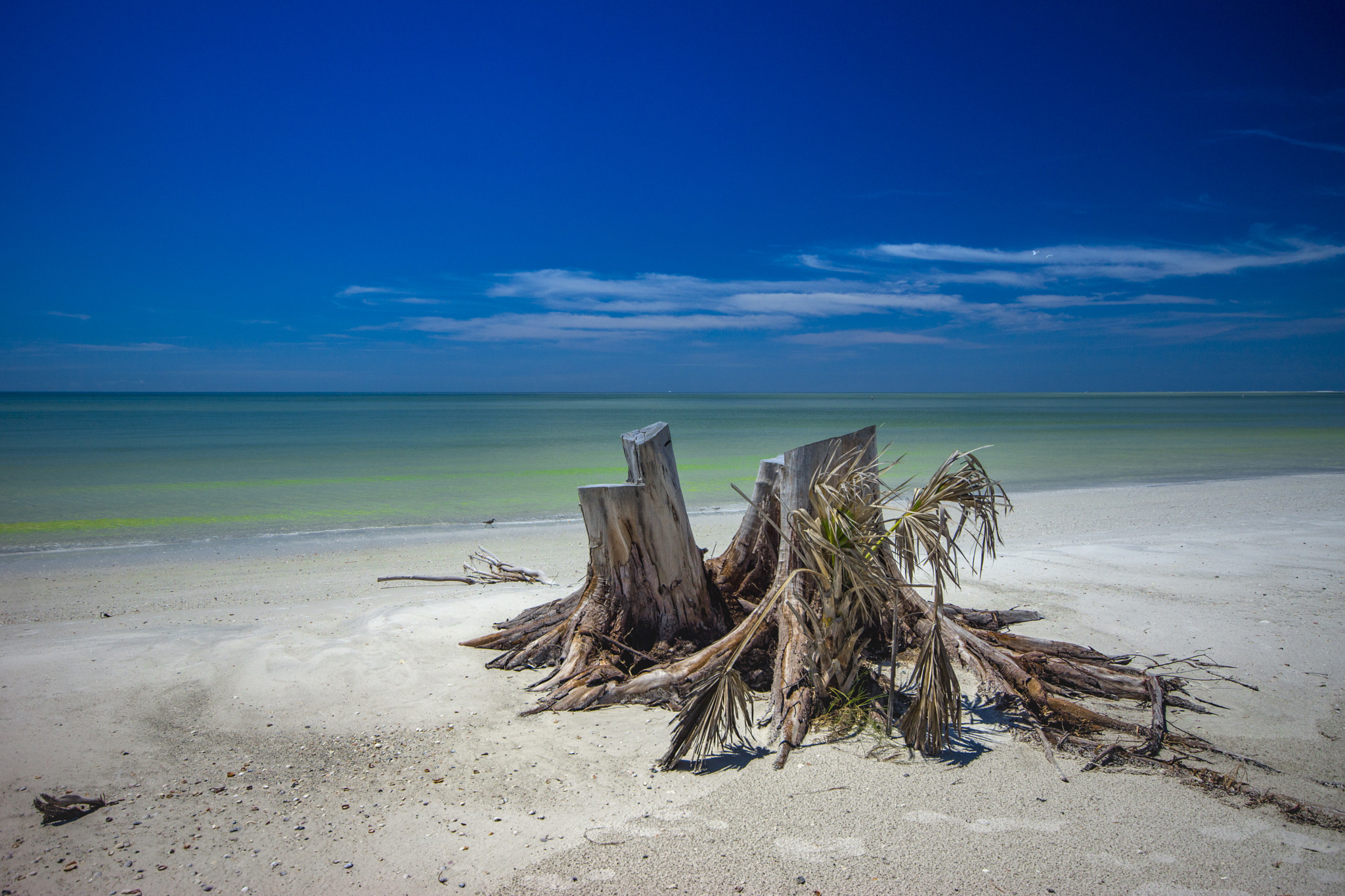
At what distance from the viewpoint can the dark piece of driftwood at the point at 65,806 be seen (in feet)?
10.3

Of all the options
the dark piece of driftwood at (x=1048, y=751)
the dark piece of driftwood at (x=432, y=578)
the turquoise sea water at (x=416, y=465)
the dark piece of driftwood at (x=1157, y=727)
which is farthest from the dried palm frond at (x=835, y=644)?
the turquoise sea water at (x=416, y=465)

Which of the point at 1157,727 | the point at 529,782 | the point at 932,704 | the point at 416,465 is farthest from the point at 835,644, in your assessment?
the point at 416,465

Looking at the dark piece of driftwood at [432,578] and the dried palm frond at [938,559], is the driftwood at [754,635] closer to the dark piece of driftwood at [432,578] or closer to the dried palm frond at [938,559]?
the dried palm frond at [938,559]

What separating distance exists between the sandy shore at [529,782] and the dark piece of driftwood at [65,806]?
6 cm

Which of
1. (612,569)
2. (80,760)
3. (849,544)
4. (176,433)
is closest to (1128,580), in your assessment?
(849,544)

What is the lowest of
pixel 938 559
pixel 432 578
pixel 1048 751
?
pixel 432 578

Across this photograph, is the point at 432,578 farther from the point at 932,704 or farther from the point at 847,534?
the point at 932,704

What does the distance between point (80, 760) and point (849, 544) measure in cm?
401

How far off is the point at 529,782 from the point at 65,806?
195cm

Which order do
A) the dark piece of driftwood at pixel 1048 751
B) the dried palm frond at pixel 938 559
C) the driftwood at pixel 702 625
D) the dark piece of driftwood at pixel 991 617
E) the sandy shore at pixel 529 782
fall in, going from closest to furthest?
the sandy shore at pixel 529 782 → the dark piece of driftwood at pixel 1048 751 → the dried palm frond at pixel 938 559 → the driftwood at pixel 702 625 → the dark piece of driftwood at pixel 991 617

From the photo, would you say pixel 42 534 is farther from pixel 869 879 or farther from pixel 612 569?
pixel 869 879

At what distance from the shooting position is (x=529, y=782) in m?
3.47

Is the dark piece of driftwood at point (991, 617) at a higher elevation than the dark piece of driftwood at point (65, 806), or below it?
higher

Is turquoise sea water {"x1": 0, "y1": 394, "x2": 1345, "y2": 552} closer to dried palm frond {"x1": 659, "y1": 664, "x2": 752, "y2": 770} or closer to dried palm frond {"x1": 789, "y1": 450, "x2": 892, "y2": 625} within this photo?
dried palm frond {"x1": 789, "y1": 450, "x2": 892, "y2": 625}
